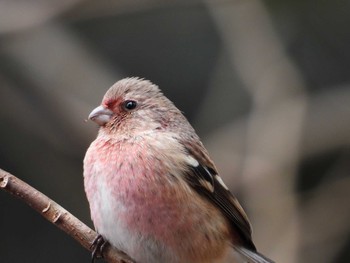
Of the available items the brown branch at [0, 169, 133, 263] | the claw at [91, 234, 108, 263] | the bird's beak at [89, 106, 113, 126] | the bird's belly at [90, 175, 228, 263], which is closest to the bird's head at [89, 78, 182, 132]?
the bird's beak at [89, 106, 113, 126]

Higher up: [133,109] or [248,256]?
[133,109]

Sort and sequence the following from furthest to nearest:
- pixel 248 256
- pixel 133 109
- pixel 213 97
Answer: pixel 213 97 → pixel 133 109 → pixel 248 256

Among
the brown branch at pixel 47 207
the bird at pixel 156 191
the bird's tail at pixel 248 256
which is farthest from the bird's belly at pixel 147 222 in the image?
the bird's tail at pixel 248 256

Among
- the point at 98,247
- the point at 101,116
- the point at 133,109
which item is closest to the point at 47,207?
the point at 98,247

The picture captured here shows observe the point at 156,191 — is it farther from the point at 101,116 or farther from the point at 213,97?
the point at 213,97

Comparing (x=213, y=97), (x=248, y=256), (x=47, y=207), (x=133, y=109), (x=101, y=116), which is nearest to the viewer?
(x=47, y=207)

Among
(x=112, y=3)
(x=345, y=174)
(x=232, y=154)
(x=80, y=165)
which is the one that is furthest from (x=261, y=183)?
(x=112, y=3)

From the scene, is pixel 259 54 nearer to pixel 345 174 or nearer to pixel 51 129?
pixel 345 174

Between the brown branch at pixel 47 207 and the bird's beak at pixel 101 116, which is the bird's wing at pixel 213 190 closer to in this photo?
the bird's beak at pixel 101 116
